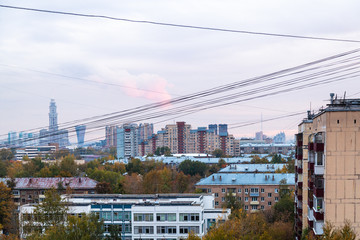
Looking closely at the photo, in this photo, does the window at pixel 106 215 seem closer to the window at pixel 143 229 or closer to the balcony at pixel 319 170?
the window at pixel 143 229

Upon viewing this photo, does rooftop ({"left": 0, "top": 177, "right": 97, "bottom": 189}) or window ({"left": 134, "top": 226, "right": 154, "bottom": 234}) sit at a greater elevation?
rooftop ({"left": 0, "top": 177, "right": 97, "bottom": 189})

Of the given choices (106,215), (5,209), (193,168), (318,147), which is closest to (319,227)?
(318,147)

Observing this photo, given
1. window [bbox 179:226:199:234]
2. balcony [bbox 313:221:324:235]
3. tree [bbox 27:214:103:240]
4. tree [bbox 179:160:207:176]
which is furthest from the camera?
tree [bbox 179:160:207:176]

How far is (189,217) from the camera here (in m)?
21.7

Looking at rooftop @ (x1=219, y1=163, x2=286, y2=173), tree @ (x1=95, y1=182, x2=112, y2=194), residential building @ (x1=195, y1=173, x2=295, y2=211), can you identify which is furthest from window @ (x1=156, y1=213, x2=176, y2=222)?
rooftop @ (x1=219, y1=163, x2=286, y2=173)

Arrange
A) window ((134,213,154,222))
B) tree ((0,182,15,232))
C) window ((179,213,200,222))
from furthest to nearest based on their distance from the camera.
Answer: tree ((0,182,15,232)) < window ((134,213,154,222)) < window ((179,213,200,222))

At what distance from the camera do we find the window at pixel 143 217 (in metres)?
22.0

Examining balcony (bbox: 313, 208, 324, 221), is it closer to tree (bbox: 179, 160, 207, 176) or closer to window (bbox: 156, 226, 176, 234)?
window (bbox: 156, 226, 176, 234)

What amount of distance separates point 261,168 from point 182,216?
2231 centimetres

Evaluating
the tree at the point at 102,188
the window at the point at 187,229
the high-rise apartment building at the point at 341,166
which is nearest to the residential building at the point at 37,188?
the tree at the point at 102,188

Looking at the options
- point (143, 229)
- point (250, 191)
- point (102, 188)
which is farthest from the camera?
point (102, 188)

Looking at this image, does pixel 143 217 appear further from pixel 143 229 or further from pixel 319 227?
pixel 319 227

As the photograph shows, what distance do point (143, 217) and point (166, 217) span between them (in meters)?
1.12

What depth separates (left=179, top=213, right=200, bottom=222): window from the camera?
70.9 feet
